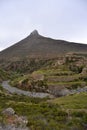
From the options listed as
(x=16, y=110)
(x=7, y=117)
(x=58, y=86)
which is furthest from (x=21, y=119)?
(x=58, y=86)

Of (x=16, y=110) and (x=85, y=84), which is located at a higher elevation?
(x=16, y=110)

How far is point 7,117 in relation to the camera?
103ft

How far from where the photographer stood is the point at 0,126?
29141 millimetres

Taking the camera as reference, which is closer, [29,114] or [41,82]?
[29,114]

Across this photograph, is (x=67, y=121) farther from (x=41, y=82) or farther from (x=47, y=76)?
(x=47, y=76)

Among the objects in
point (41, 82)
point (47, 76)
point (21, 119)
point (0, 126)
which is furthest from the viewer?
point (47, 76)

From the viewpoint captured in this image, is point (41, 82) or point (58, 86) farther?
point (41, 82)

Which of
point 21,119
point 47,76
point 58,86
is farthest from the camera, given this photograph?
point 47,76

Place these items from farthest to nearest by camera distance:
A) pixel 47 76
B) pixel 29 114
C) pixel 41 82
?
pixel 47 76 → pixel 41 82 → pixel 29 114

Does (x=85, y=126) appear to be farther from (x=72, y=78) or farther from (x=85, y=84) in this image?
(x=72, y=78)

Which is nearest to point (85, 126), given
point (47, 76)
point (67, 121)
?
point (67, 121)

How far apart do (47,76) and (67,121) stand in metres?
66.5

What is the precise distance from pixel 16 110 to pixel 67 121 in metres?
5.61

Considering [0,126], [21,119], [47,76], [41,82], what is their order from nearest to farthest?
[0,126], [21,119], [41,82], [47,76]
